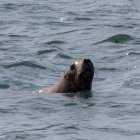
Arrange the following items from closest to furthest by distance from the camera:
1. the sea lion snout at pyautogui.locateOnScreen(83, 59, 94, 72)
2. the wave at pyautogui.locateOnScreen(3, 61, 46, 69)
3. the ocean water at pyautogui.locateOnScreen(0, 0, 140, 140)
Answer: the ocean water at pyautogui.locateOnScreen(0, 0, 140, 140) → the sea lion snout at pyautogui.locateOnScreen(83, 59, 94, 72) → the wave at pyautogui.locateOnScreen(3, 61, 46, 69)

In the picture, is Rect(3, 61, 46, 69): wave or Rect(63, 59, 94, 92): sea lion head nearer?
Rect(63, 59, 94, 92): sea lion head

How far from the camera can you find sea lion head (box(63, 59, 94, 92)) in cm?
1374

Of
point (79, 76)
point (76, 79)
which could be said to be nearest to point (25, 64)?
point (76, 79)

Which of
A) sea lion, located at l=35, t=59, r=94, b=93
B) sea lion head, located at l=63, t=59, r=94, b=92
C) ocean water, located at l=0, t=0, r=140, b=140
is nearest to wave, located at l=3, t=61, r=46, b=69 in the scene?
ocean water, located at l=0, t=0, r=140, b=140

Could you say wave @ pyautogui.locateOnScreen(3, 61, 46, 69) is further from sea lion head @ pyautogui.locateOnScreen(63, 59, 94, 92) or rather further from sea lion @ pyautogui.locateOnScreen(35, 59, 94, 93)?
sea lion head @ pyautogui.locateOnScreen(63, 59, 94, 92)

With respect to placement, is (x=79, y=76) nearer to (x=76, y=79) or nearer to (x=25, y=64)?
(x=76, y=79)

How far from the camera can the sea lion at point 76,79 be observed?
13766 millimetres

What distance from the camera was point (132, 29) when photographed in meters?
22.5

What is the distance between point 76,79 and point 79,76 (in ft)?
0.66

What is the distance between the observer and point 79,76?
14008mm

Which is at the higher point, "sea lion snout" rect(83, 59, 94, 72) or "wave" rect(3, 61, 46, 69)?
"sea lion snout" rect(83, 59, 94, 72)

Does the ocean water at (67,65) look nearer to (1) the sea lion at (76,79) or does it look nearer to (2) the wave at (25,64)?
(2) the wave at (25,64)

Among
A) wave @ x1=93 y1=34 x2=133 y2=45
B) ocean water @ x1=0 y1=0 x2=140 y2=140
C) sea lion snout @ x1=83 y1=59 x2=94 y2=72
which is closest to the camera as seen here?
ocean water @ x1=0 y1=0 x2=140 y2=140

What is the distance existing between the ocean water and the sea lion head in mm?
273
